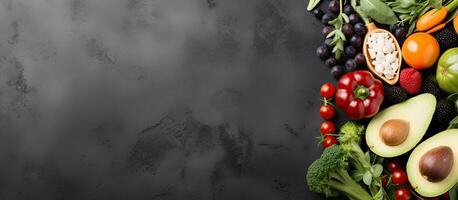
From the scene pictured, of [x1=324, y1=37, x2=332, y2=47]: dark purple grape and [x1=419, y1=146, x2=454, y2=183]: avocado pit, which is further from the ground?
[x1=324, y1=37, x2=332, y2=47]: dark purple grape

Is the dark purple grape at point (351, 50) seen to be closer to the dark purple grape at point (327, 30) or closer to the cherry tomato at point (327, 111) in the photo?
the dark purple grape at point (327, 30)

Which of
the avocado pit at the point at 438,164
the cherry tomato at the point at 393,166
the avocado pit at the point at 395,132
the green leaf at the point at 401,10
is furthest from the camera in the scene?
the green leaf at the point at 401,10

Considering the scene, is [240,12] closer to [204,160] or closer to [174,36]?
[174,36]

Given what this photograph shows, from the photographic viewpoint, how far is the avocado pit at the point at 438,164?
7.81 feet

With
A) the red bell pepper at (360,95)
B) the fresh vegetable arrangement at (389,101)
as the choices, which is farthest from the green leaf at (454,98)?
the red bell pepper at (360,95)

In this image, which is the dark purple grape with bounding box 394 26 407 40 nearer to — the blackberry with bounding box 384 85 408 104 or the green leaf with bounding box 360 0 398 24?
the green leaf with bounding box 360 0 398 24

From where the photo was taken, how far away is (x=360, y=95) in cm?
257

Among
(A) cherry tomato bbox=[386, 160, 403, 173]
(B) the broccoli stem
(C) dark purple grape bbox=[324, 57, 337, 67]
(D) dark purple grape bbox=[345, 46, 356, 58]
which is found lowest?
(B) the broccoli stem

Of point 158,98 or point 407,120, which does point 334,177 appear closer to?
point 407,120

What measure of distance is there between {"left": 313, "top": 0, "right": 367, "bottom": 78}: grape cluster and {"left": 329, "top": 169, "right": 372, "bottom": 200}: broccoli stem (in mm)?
445

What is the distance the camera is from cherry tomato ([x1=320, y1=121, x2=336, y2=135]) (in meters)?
2.67

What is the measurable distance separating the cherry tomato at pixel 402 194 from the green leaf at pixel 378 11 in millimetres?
732

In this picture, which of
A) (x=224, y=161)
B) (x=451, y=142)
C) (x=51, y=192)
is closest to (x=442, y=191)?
(x=451, y=142)

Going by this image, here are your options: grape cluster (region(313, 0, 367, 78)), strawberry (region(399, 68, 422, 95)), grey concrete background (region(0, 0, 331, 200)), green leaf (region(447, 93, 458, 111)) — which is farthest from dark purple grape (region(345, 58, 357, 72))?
green leaf (region(447, 93, 458, 111))
